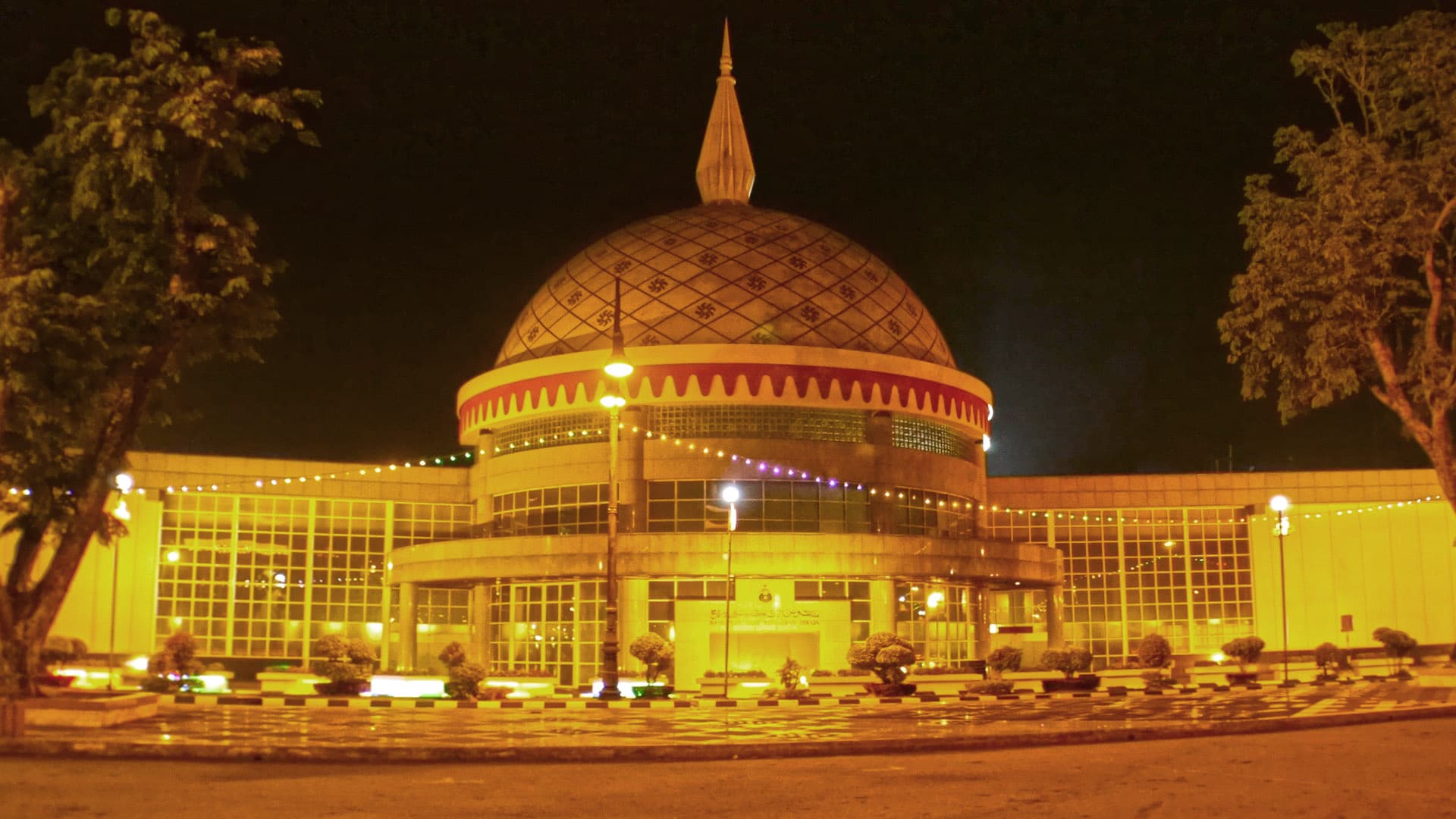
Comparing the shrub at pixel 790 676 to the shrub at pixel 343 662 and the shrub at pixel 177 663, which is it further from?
the shrub at pixel 177 663

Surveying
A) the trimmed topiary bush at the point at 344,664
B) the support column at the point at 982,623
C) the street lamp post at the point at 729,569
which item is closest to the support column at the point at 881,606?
the street lamp post at the point at 729,569

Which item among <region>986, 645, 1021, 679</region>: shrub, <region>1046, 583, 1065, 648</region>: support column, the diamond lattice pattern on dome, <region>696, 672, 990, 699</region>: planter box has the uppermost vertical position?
the diamond lattice pattern on dome

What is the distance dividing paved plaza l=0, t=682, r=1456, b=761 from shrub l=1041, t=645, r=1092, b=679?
9.37 metres

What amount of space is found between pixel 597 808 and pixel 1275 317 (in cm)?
2196

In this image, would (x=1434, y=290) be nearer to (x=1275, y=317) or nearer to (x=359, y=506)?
(x=1275, y=317)

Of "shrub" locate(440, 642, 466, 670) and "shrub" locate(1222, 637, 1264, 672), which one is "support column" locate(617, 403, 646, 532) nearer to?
"shrub" locate(440, 642, 466, 670)

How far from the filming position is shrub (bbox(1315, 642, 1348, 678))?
4325 centimetres

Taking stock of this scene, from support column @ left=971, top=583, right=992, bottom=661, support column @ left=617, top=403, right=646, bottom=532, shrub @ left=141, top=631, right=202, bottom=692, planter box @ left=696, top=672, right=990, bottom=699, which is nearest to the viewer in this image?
planter box @ left=696, top=672, right=990, bottom=699

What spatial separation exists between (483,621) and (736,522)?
9370mm

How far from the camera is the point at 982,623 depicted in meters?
49.6

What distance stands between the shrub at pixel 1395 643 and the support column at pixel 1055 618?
1036 centimetres

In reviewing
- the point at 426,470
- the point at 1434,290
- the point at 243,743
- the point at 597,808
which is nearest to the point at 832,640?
the point at 426,470

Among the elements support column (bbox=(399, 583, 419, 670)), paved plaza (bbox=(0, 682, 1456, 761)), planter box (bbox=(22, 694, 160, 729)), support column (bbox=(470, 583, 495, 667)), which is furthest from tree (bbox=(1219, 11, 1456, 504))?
support column (bbox=(399, 583, 419, 670))

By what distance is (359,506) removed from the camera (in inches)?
2108
